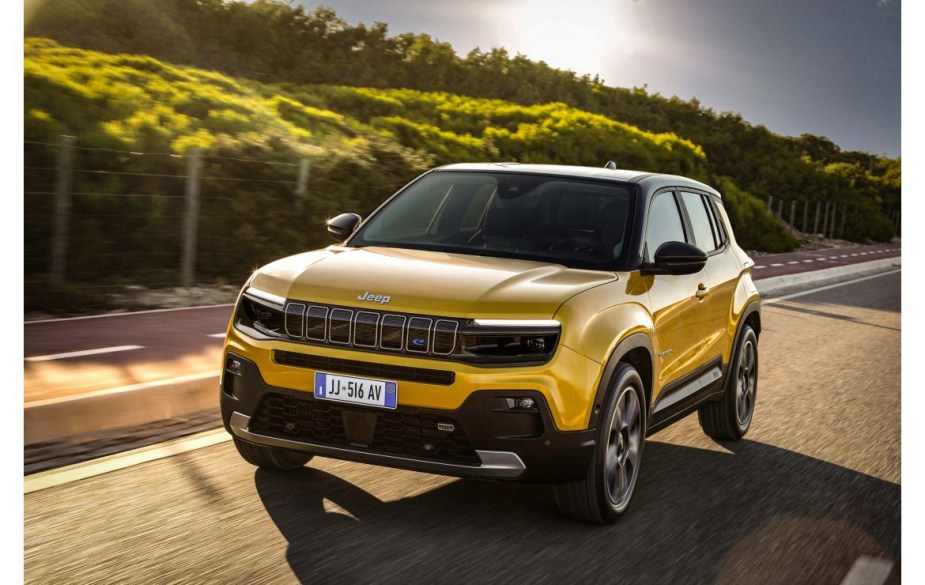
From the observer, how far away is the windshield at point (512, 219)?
19.1 ft

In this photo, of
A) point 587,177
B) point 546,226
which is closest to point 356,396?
point 546,226

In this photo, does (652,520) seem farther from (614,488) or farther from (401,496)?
(401,496)

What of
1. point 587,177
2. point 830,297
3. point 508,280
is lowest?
point 830,297

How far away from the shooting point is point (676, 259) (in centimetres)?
557

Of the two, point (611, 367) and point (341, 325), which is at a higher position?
point (341, 325)

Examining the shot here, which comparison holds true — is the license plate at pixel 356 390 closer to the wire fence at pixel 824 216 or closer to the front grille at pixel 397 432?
the front grille at pixel 397 432

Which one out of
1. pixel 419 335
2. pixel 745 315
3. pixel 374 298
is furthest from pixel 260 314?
pixel 745 315

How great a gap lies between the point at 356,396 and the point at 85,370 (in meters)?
3.69

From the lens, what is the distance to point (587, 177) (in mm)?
6297

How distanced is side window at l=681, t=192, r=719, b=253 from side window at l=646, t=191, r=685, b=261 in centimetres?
26

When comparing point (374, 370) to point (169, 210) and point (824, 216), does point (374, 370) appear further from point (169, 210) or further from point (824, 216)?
point (824, 216)

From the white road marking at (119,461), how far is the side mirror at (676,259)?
2.63 meters

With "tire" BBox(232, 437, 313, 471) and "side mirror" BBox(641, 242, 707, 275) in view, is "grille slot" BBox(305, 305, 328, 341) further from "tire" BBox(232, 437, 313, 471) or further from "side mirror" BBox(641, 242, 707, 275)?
"side mirror" BBox(641, 242, 707, 275)

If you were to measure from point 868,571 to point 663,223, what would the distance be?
2287mm
